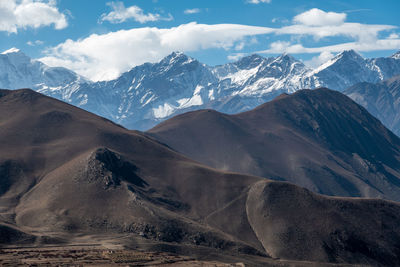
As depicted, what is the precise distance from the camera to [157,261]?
183375mm

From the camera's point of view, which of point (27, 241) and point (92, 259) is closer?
point (92, 259)

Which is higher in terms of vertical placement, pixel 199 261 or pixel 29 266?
Result: pixel 29 266

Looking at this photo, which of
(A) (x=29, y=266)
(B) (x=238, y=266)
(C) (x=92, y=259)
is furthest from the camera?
(B) (x=238, y=266)

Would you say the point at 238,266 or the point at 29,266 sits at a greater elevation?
the point at 29,266

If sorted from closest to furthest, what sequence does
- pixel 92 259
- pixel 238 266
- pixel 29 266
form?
1. pixel 29 266
2. pixel 92 259
3. pixel 238 266

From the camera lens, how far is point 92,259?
175250mm

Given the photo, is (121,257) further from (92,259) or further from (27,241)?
(27,241)

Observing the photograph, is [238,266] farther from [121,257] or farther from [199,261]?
[121,257]

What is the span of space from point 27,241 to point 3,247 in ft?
38.3

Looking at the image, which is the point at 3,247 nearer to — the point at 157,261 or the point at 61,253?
the point at 61,253

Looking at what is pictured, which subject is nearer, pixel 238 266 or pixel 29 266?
pixel 29 266

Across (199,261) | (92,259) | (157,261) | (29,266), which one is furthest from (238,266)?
(29,266)

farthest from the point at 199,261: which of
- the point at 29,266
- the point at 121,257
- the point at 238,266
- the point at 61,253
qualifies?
the point at 29,266

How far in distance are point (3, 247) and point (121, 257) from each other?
39.5 meters
